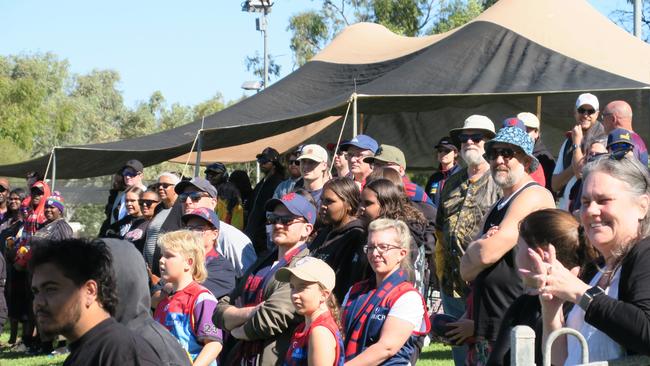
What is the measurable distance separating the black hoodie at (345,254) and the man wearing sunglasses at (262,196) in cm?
303

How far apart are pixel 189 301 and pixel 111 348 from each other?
2912 millimetres

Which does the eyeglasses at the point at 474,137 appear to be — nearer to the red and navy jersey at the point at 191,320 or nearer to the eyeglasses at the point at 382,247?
the eyeglasses at the point at 382,247

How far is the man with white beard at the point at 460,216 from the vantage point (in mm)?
5945

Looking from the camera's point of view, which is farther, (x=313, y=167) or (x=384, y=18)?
(x=384, y=18)

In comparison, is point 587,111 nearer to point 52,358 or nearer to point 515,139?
point 515,139

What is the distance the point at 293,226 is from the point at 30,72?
59.1 meters

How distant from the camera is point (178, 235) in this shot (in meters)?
6.04

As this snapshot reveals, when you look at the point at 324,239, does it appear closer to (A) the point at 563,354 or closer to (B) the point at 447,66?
(A) the point at 563,354

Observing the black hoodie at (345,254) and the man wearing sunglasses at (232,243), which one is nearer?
the black hoodie at (345,254)

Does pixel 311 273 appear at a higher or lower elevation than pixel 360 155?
lower

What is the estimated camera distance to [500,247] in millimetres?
4859

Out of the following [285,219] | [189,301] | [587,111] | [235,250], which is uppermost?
[587,111]

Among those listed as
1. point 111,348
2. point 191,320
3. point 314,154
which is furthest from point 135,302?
point 314,154

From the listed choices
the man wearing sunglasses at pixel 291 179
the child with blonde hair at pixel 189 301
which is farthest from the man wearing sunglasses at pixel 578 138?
the child with blonde hair at pixel 189 301
